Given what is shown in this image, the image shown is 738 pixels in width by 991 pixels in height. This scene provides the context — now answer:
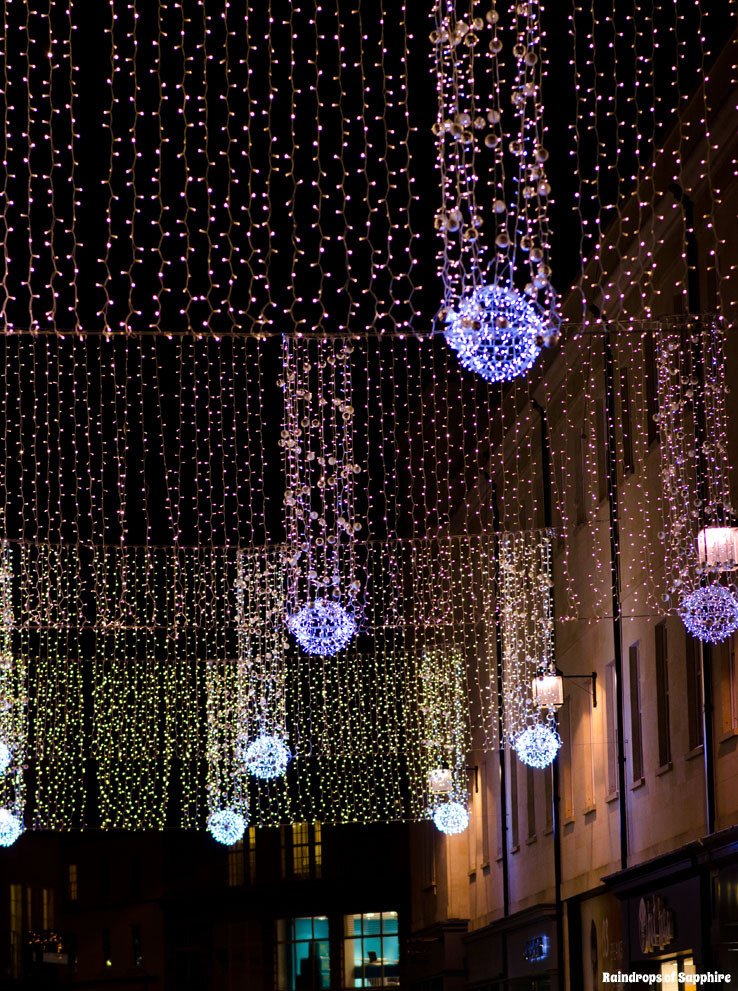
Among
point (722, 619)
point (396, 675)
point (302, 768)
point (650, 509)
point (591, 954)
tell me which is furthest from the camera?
point (302, 768)

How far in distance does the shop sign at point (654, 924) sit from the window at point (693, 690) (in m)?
1.84

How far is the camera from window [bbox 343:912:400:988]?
4734cm

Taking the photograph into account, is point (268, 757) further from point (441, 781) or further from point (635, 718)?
point (635, 718)

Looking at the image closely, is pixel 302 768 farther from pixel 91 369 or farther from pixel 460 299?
pixel 460 299

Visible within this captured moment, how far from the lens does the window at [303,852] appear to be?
160ft

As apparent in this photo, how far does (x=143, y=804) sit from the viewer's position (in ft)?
165

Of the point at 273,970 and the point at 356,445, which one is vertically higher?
the point at 356,445

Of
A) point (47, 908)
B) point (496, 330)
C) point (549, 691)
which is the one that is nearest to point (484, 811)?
point (549, 691)

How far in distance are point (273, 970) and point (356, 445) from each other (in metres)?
29.9

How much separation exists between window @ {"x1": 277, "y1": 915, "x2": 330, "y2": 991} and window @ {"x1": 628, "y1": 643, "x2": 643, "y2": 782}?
29.6 meters

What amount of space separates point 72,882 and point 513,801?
1196 inches

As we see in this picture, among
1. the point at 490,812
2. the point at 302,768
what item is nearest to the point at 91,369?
the point at 490,812

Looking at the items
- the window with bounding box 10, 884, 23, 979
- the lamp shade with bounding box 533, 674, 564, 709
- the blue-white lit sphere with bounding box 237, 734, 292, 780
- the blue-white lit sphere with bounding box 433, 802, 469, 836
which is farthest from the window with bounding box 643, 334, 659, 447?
the window with bounding box 10, 884, 23, 979

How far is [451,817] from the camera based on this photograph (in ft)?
94.9
